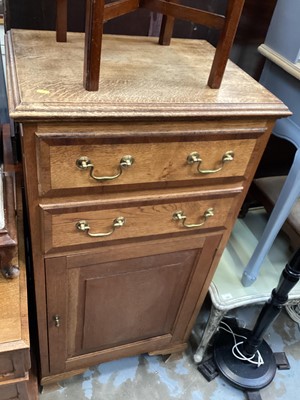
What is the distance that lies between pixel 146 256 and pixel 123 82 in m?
0.43

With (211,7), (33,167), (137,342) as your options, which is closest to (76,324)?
(137,342)

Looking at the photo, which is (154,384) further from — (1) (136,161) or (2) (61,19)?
(2) (61,19)

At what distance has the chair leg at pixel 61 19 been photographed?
0.80m

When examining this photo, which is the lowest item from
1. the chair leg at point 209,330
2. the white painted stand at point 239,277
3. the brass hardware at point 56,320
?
the chair leg at point 209,330

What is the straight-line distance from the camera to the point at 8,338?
2.39 ft

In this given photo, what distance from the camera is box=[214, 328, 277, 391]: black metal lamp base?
1278mm

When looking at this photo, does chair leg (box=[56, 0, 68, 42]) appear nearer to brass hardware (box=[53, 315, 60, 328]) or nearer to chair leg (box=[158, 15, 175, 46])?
chair leg (box=[158, 15, 175, 46])

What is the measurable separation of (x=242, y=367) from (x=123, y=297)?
58cm

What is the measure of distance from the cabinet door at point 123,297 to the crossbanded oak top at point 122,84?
0.36 meters

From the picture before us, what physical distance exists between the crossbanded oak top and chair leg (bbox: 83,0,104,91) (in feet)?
0.07

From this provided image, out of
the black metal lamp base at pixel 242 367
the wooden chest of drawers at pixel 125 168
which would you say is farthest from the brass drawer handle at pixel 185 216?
the black metal lamp base at pixel 242 367

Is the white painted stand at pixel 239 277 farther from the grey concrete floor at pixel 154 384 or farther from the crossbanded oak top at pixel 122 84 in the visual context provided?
the crossbanded oak top at pixel 122 84

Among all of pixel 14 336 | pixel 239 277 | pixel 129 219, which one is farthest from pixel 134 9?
pixel 239 277

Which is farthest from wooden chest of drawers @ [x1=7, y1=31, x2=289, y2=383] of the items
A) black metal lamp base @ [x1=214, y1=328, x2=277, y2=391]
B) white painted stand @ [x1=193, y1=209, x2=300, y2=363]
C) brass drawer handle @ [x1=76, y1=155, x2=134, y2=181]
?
black metal lamp base @ [x1=214, y1=328, x2=277, y2=391]
